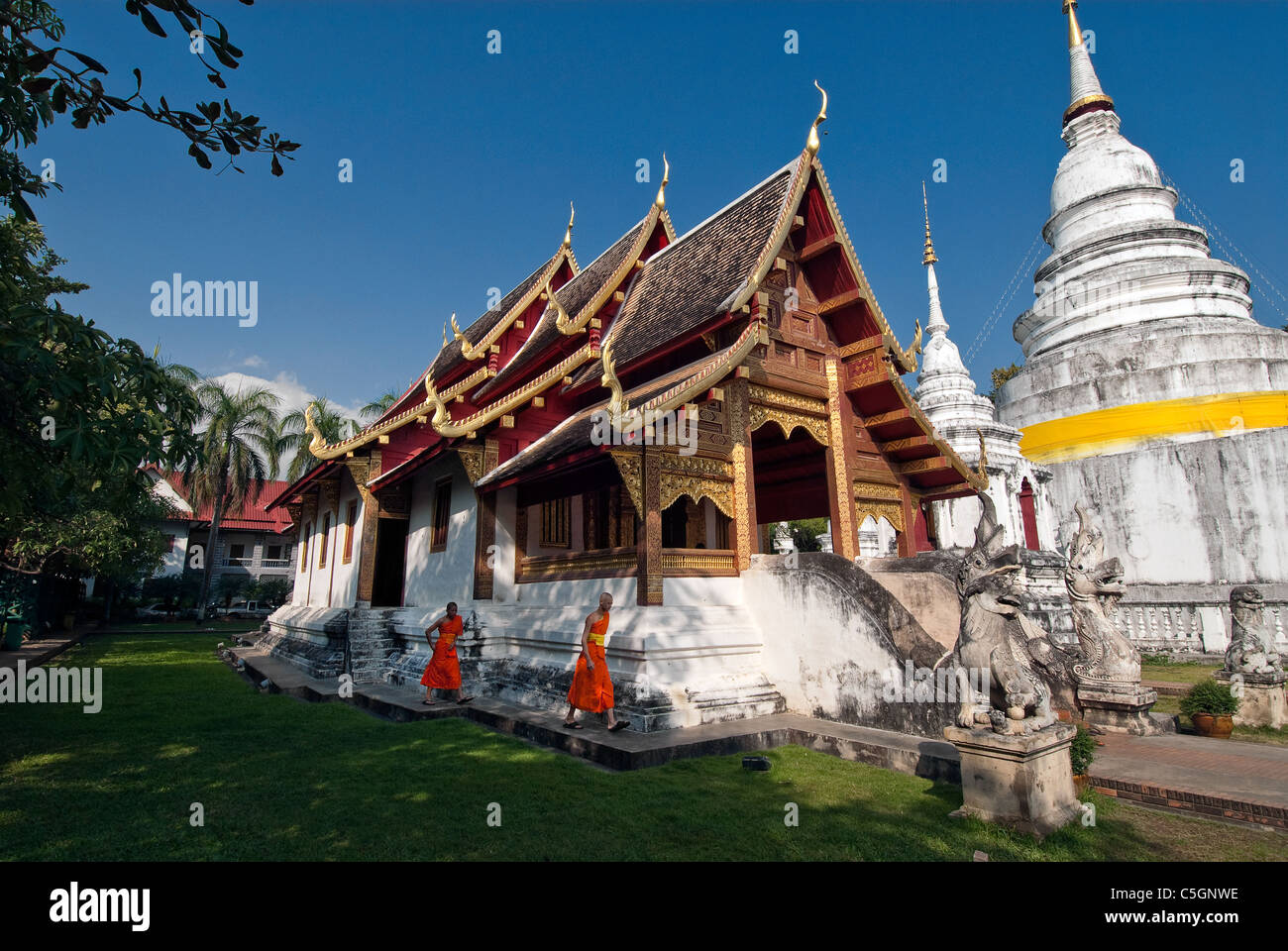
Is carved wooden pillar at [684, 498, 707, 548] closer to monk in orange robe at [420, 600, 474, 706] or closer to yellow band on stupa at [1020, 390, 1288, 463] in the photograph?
monk in orange robe at [420, 600, 474, 706]

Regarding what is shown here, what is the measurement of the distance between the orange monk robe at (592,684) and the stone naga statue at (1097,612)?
5.37 m

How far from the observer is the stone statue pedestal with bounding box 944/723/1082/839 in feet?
13.6

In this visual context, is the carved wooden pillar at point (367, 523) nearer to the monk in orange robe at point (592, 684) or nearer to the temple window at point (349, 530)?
the temple window at point (349, 530)

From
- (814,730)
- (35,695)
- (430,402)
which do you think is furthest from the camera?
(430,402)

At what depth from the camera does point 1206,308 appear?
19.9 meters

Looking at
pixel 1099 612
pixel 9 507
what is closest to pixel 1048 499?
pixel 1099 612

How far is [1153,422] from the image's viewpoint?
19000mm

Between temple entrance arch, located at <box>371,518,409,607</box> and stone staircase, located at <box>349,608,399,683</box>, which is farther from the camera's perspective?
temple entrance arch, located at <box>371,518,409,607</box>

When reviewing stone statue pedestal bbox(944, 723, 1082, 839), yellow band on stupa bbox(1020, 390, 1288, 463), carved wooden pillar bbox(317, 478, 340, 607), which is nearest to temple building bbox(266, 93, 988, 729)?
carved wooden pillar bbox(317, 478, 340, 607)

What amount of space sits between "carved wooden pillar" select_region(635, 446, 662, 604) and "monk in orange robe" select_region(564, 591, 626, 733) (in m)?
0.75

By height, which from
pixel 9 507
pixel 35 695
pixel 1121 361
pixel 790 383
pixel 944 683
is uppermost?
pixel 1121 361

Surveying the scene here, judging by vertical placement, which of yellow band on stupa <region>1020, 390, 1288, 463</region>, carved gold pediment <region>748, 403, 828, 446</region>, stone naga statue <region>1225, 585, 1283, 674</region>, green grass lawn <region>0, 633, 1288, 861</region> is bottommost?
green grass lawn <region>0, 633, 1288, 861</region>
